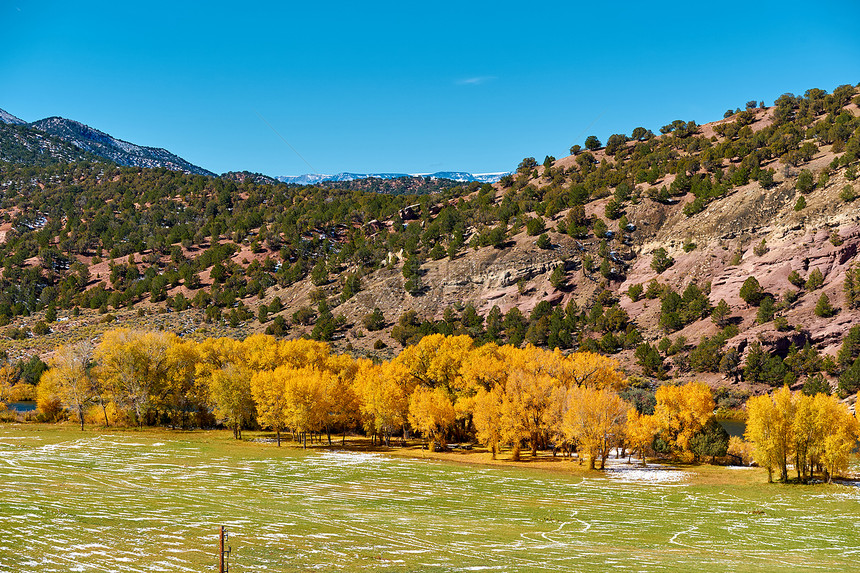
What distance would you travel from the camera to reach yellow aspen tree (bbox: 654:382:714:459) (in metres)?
60.7

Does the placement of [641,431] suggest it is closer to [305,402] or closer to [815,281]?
[305,402]

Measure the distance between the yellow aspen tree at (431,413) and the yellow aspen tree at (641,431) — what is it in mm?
19254

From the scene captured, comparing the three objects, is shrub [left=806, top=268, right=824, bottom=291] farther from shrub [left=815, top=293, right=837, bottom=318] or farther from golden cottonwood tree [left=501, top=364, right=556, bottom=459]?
golden cottonwood tree [left=501, top=364, right=556, bottom=459]

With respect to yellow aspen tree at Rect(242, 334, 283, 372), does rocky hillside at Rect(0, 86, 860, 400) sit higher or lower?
higher

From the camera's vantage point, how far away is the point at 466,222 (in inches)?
7018

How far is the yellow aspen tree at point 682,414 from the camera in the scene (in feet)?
199

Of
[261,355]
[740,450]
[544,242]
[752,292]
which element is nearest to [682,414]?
[740,450]

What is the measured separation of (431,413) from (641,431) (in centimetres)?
2189

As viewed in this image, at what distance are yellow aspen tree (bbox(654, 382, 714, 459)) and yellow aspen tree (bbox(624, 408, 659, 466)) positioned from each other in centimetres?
119

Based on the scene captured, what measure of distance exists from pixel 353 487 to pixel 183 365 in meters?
50.6

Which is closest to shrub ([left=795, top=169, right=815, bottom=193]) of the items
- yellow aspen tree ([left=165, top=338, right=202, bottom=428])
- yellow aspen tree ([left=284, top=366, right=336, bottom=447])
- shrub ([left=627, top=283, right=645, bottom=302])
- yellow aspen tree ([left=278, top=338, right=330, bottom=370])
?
shrub ([left=627, top=283, right=645, bottom=302])

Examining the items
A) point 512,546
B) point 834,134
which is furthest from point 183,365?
point 834,134

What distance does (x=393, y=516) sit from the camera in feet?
115

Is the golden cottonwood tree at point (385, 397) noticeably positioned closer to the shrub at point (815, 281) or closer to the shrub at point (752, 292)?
the shrub at point (752, 292)
